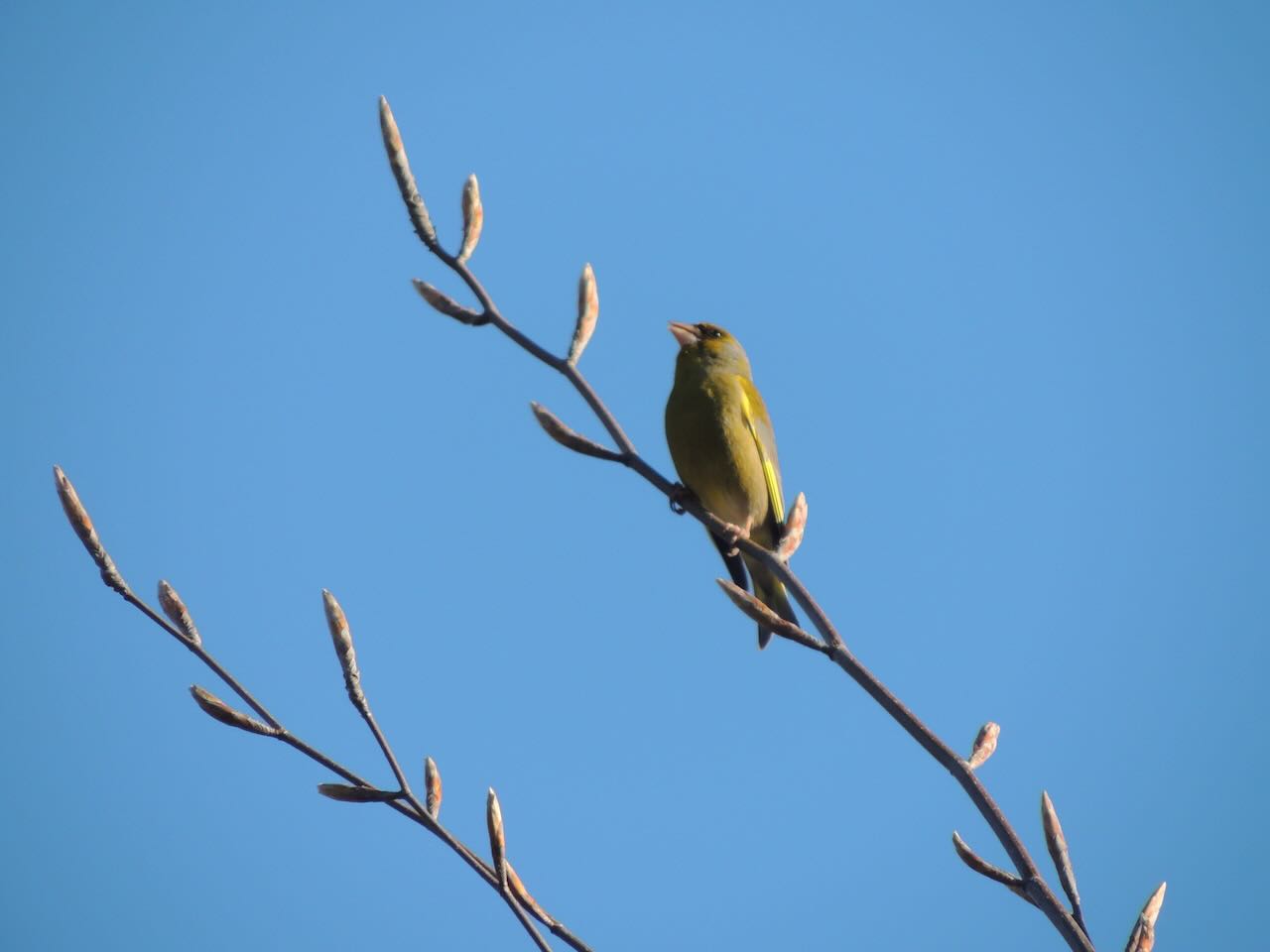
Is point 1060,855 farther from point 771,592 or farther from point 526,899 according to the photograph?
point 771,592

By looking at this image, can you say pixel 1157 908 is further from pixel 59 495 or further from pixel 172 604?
pixel 59 495

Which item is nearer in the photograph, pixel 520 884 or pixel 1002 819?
pixel 1002 819

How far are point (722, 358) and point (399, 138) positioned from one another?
15.7 ft

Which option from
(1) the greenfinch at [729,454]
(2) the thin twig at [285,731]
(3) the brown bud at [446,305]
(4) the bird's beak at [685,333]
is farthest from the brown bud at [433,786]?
(4) the bird's beak at [685,333]

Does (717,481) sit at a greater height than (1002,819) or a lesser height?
greater

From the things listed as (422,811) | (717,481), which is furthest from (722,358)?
(422,811)

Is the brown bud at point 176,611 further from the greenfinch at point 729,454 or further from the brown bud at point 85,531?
the greenfinch at point 729,454

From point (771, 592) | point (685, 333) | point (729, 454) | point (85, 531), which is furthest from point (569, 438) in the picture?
point (685, 333)

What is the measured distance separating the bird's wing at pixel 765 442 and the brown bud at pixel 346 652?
13.9 feet

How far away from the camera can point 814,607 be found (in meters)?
2.44

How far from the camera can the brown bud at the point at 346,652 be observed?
Result: 241 cm

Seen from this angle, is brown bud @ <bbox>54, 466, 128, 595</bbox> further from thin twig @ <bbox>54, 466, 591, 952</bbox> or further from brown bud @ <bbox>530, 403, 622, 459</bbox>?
brown bud @ <bbox>530, 403, 622, 459</bbox>

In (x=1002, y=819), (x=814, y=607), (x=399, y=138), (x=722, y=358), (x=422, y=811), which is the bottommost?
(x=422, y=811)

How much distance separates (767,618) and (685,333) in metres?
4.94
